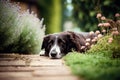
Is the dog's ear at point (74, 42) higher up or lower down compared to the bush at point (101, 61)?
higher up

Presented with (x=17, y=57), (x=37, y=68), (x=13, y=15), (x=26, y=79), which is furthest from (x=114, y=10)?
(x=26, y=79)

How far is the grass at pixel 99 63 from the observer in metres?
4.23

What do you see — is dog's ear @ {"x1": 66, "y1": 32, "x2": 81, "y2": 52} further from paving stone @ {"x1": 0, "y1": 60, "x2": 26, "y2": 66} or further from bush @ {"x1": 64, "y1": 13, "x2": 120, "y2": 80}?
paving stone @ {"x1": 0, "y1": 60, "x2": 26, "y2": 66}

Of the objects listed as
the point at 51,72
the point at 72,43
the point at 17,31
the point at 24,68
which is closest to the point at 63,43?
the point at 72,43

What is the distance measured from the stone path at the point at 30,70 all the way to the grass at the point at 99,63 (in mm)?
176

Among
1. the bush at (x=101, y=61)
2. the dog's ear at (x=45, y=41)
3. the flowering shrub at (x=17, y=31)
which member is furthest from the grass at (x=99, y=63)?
the flowering shrub at (x=17, y=31)

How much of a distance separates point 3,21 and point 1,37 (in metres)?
0.37

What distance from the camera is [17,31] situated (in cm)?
729

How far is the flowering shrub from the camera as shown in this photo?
7.16m

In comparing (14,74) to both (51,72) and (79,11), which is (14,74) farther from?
(79,11)

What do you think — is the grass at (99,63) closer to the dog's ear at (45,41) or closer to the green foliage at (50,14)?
the dog's ear at (45,41)

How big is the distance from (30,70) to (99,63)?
1237 millimetres

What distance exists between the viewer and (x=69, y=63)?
5586 millimetres

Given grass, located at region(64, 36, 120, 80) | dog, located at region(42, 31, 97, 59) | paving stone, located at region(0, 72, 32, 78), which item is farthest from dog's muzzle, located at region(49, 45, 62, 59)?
paving stone, located at region(0, 72, 32, 78)
